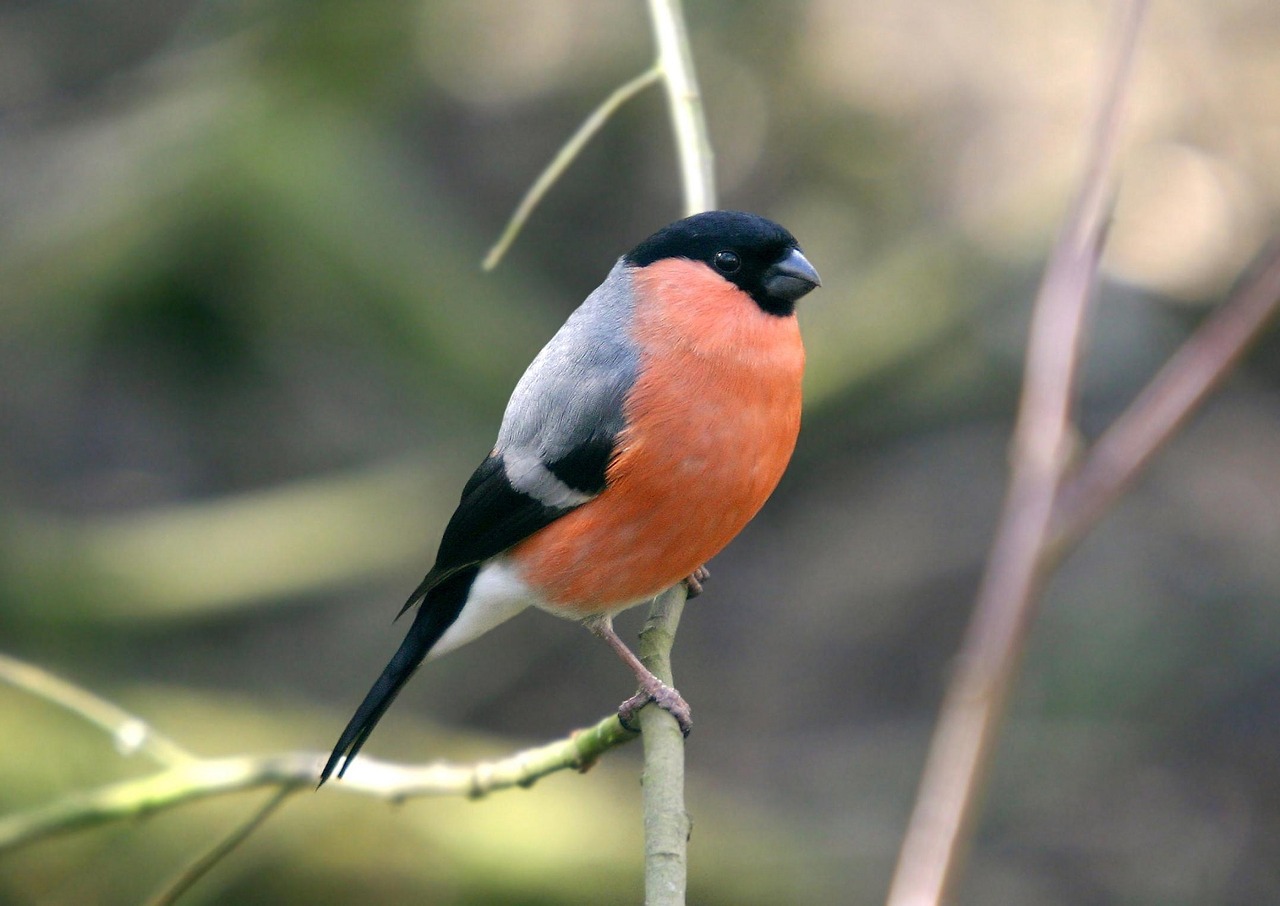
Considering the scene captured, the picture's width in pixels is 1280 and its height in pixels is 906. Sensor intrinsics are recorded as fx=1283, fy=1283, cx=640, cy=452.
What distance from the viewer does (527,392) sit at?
2955 millimetres

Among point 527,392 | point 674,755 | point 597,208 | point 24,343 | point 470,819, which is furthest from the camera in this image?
point 597,208

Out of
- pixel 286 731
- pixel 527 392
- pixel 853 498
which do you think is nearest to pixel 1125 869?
pixel 853 498

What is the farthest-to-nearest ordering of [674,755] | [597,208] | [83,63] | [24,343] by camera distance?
1. [597,208]
2. [83,63]
3. [24,343]
4. [674,755]

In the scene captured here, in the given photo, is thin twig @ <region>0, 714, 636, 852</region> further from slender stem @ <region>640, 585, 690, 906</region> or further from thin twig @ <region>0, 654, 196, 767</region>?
slender stem @ <region>640, 585, 690, 906</region>

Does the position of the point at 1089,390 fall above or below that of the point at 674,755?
above

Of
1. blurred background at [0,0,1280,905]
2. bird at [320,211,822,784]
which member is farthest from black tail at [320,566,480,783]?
blurred background at [0,0,1280,905]

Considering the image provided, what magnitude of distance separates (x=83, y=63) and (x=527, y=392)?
486 centimetres

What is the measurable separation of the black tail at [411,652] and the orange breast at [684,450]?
0.76 feet

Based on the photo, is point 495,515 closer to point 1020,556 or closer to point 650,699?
point 650,699

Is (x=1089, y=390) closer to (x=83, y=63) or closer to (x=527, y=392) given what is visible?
(x=527, y=392)

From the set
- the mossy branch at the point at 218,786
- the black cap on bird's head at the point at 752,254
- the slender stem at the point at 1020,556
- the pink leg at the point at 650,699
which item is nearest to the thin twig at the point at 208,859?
the mossy branch at the point at 218,786

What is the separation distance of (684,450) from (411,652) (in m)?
0.81

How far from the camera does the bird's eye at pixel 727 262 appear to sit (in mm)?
2920

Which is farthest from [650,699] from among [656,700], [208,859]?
[208,859]
